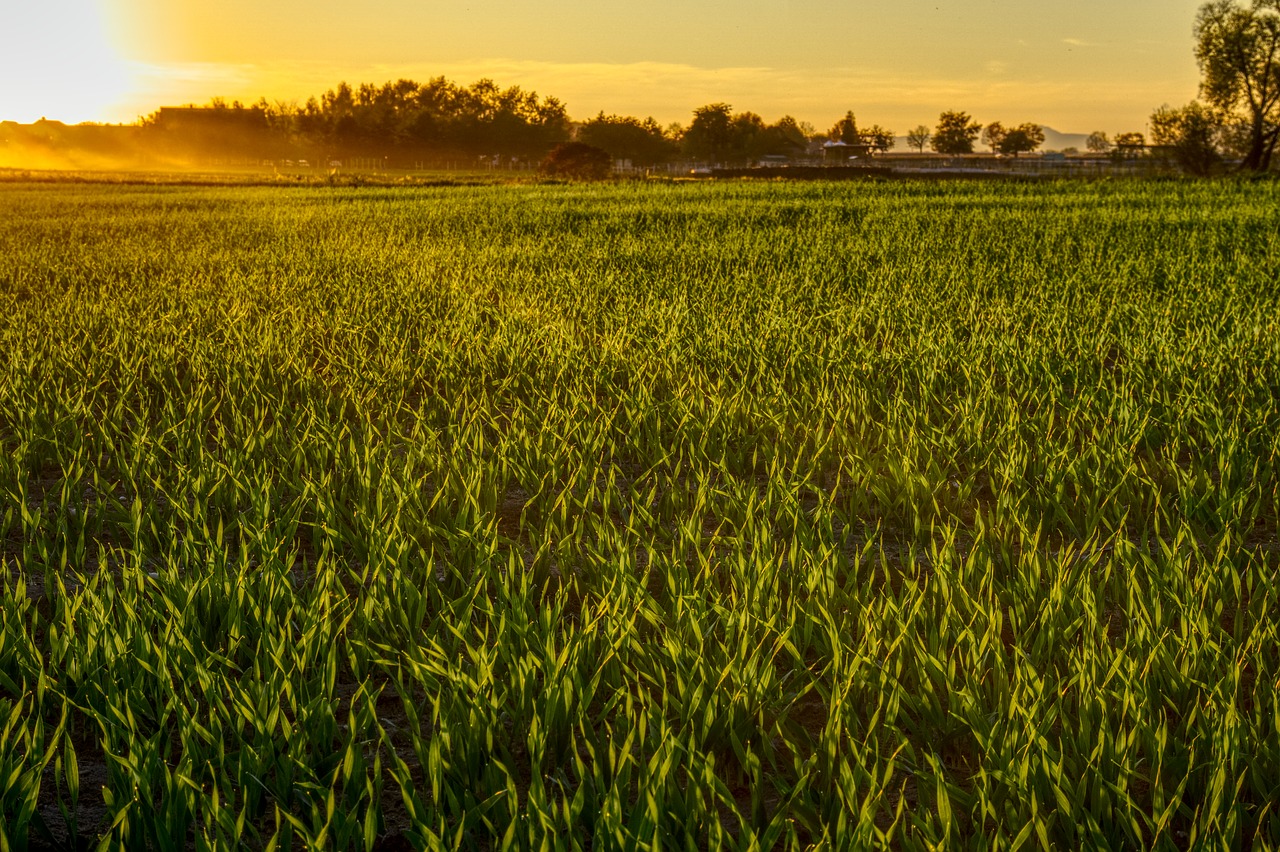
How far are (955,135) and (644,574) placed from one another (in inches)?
5110

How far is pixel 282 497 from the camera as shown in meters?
3.50

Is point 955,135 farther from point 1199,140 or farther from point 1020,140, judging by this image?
point 1199,140

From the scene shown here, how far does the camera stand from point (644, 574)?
2.38 m

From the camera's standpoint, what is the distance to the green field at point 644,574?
5.32ft

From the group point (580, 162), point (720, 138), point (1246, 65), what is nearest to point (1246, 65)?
point (1246, 65)

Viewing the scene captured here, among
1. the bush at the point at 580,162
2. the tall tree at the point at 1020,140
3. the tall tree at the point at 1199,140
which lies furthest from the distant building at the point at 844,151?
the bush at the point at 580,162

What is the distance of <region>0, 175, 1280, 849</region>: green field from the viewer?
162cm

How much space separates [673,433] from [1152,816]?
254 centimetres

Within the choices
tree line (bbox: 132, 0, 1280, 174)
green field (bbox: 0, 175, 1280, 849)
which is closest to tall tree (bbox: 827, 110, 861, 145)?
tree line (bbox: 132, 0, 1280, 174)

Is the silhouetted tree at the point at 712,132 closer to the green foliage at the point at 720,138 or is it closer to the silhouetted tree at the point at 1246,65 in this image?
the green foliage at the point at 720,138

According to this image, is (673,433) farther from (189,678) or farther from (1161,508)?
(189,678)

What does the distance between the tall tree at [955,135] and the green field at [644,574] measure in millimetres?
123207

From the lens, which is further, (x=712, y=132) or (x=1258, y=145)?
(x=712, y=132)

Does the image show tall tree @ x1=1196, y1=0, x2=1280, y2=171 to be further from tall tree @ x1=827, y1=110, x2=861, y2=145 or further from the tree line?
tall tree @ x1=827, y1=110, x2=861, y2=145
